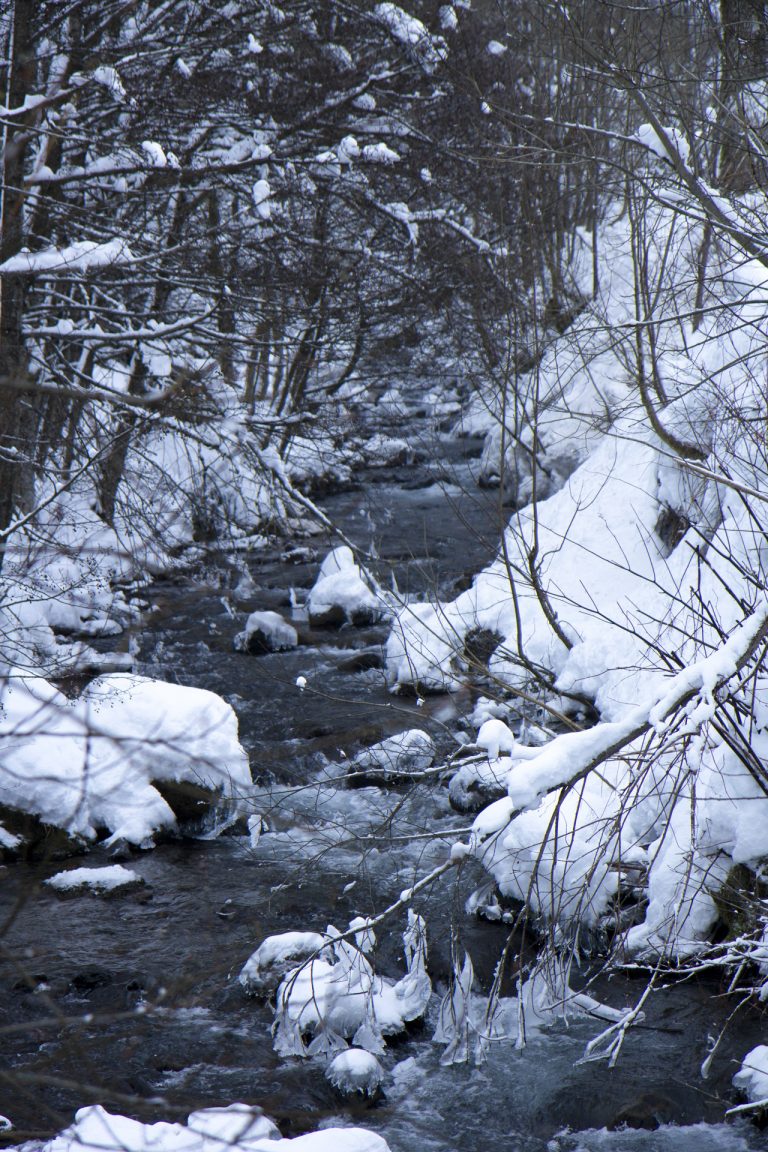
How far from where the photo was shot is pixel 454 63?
12.1 m

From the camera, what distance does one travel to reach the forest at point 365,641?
4.49m

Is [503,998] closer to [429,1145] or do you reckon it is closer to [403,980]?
[403,980]

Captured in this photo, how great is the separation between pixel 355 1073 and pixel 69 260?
5219 millimetres

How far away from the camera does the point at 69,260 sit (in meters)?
6.60

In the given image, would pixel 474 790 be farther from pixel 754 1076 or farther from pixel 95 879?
pixel 754 1076

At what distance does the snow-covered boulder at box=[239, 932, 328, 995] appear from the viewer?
5.40 meters

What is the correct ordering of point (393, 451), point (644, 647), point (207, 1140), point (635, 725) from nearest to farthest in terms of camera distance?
point (635, 725) < point (207, 1140) < point (644, 647) < point (393, 451)

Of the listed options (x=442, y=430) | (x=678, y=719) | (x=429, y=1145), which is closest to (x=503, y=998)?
(x=429, y=1145)

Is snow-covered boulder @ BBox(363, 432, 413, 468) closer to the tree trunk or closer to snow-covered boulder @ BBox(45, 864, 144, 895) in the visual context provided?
the tree trunk

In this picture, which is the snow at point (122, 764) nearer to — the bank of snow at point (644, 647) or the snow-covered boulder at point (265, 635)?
the bank of snow at point (644, 647)

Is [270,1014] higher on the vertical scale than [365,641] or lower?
lower

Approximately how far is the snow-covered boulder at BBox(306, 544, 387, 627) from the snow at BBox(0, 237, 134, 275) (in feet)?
17.0

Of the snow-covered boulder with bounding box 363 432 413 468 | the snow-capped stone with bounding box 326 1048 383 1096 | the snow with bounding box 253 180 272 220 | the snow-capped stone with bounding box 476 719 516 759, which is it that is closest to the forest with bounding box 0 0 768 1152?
the snow-capped stone with bounding box 326 1048 383 1096

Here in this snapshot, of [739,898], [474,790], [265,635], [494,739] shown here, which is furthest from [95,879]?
[265,635]
